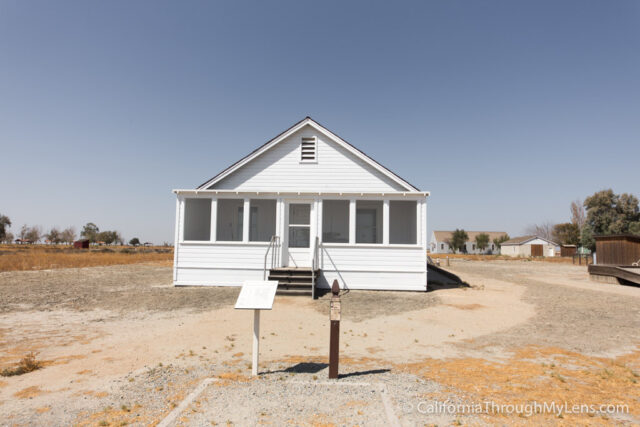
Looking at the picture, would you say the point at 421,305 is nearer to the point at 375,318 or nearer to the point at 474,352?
the point at 375,318

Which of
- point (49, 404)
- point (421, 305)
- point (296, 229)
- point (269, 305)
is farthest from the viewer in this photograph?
point (296, 229)

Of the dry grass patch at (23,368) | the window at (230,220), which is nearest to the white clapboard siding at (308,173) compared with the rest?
the window at (230,220)

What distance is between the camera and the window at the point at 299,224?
14.3 m

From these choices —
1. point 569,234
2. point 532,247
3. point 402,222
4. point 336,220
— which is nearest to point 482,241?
point 532,247

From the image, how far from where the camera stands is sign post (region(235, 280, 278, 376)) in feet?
15.8

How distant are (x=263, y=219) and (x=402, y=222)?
21.6 feet

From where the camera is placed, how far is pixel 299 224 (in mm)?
14375

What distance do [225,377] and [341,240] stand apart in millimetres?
10973

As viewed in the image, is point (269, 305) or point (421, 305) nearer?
point (269, 305)

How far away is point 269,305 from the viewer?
4.80 meters

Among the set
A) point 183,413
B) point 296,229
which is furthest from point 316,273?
point 183,413

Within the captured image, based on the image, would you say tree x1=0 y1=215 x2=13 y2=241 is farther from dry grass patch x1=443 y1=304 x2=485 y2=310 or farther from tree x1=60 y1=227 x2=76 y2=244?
dry grass patch x1=443 y1=304 x2=485 y2=310

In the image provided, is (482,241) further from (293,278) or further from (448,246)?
(293,278)

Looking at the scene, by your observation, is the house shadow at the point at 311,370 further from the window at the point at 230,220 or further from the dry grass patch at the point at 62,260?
the dry grass patch at the point at 62,260
